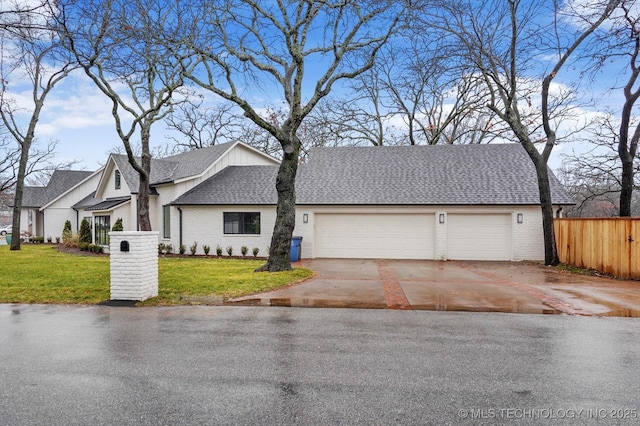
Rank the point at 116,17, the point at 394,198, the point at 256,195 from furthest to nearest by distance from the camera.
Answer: the point at 256,195 < the point at 394,198 < the point at 116,17

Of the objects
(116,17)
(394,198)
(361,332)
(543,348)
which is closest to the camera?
(543,348)

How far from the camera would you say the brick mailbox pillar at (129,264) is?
25.5ft

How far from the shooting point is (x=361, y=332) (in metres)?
5.84

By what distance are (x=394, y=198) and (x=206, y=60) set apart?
911 centimetres

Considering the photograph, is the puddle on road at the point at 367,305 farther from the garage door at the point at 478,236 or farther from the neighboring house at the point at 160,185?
the neighboring house at the point at 160,185

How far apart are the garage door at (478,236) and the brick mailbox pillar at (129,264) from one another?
12.5m

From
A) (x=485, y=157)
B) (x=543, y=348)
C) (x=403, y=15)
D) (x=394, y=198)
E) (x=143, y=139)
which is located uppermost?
(x=403, y=15)

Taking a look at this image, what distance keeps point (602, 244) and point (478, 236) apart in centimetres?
475

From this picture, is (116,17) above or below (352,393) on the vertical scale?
above

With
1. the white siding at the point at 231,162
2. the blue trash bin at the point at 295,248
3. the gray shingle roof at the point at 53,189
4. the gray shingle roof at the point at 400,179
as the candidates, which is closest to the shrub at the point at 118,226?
the white siding at the point at 231,162

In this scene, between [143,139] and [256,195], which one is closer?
[256,195]

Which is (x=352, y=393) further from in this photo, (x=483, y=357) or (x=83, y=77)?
(x=83, y=77)

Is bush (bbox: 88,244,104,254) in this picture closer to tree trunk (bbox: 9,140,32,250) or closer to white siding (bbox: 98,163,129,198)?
white siding (bbox: 98,163,129,198)

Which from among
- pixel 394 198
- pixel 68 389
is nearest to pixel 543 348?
pixel 68 389
